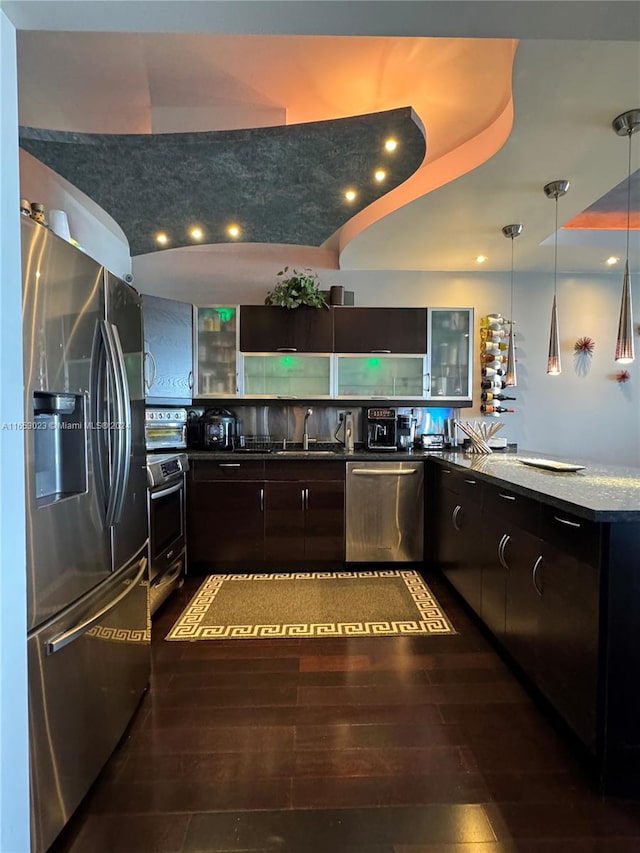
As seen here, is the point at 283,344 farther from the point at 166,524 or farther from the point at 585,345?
the point at 585,345

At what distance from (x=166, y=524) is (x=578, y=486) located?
2.42 m

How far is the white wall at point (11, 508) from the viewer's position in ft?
3.21

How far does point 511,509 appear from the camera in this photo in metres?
1.93

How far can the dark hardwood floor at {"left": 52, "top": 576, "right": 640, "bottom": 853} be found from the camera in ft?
3.98

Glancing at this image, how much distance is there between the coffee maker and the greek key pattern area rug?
1.05 meters

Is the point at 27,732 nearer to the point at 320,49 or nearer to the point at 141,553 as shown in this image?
the point at 141,553

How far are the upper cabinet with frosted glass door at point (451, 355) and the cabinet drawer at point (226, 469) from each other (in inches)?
66.6

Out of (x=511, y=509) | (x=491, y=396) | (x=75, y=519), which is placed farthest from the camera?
(x=491, y=396)

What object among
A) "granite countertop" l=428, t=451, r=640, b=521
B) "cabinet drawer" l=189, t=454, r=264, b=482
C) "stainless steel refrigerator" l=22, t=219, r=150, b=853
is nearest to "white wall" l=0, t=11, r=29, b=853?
"stainless steel refrigerator" l=22, t=219, r=150, b=853

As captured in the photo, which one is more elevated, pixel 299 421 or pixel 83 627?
pixel 299 421

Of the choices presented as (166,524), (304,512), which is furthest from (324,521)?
(166,524)

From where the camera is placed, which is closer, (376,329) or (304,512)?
(304,512)

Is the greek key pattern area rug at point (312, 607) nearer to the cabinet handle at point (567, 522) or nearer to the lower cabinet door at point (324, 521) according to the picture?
the lower cabinet door at point (324, 521)

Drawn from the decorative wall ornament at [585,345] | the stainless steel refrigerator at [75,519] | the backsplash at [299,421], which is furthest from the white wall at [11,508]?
the decorative wall ornament at [585,345]
